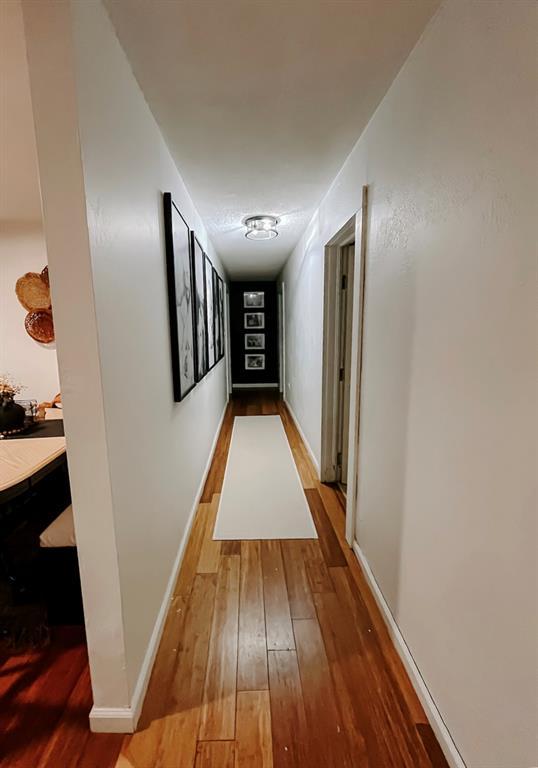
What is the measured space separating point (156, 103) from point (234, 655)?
7.64ft

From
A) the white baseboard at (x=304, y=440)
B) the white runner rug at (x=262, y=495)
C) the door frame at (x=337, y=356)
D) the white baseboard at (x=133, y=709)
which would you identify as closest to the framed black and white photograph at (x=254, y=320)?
the white baseboard at (x=304, y=440)

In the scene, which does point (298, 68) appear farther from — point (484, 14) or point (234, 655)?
point (234, 655)

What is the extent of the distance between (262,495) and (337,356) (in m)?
1.28

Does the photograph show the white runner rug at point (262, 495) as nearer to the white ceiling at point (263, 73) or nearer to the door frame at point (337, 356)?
the door frame at point (337, 356)

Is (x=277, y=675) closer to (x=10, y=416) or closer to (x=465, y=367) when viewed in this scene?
(x=465, y=367)

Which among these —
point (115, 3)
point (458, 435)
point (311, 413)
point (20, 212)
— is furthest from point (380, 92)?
point (20, 212)

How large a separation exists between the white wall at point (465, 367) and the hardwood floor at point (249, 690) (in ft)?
0.67

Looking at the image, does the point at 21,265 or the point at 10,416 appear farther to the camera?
the point at 21,265

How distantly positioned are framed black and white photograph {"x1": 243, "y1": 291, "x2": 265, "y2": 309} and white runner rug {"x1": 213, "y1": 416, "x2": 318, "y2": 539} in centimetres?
390

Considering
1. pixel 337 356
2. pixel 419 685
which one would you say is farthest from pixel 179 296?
pixel 419 685

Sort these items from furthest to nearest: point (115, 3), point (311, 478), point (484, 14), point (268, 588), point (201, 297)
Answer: point (311, 478), point (201, 297), point (268, 588), point (115, 3), point (484, 14)

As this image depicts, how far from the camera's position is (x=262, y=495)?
2795mm

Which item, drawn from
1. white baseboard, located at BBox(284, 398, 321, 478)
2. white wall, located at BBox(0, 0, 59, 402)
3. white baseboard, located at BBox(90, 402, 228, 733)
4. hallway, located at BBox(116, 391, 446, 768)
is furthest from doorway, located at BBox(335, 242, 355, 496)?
white wall, located at BBox(0, 0, 59, 402)

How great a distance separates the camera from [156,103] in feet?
4.84
